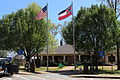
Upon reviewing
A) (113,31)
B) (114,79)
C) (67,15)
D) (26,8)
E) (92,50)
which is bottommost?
(114,79)

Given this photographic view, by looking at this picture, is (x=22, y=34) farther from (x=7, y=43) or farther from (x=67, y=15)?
(x=67, y=15)

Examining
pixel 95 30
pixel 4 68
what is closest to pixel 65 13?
pixel 95 30

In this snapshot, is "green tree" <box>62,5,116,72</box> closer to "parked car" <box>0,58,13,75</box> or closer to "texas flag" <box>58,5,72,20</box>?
"texas flag" <box>58,5,72,20</box>

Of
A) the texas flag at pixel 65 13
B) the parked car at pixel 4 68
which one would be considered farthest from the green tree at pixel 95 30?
the parked car at pixel 4 68

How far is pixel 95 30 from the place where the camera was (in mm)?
27328

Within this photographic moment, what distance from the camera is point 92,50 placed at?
28.6m

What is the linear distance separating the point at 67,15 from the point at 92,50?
6.02 metres

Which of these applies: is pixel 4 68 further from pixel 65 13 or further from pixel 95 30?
pixel 95 30

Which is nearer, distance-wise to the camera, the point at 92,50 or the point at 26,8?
the point at 92,50

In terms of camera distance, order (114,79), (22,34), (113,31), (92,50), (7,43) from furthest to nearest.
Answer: (7,43) → (22,34) → (92,50) → (113,31) → (114,79)

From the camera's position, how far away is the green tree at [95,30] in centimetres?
2666

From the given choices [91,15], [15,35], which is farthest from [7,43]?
[91,15]

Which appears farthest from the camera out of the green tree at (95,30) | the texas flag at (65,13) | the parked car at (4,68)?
the texas flag at (65,13)

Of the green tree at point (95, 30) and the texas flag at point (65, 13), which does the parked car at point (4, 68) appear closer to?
the texas flag at point (65, 13)
